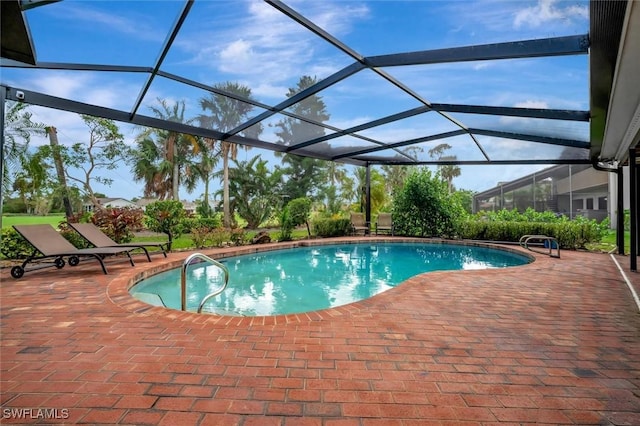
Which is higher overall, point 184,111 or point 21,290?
point 184,111

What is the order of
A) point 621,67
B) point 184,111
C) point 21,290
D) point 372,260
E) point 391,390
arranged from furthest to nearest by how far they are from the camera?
1. point 372,260
2. point 184,111
3. point 21,290
4. point 621,67
5. point 391,390

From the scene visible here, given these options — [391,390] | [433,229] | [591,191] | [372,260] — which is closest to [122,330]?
[391,390]

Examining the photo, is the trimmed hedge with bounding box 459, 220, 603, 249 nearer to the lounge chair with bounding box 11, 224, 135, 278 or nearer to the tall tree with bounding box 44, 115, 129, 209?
the lounge chair with bounding box 11, 224, 135, 278

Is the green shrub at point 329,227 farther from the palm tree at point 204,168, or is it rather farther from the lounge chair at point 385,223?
the palm tree at point 204,168

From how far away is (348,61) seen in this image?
5141 mm

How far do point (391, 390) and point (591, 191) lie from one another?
91.6ft

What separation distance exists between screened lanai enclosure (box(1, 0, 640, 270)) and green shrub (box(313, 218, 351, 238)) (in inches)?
248

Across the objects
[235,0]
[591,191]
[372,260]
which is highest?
[235,0]

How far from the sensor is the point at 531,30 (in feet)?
12.7

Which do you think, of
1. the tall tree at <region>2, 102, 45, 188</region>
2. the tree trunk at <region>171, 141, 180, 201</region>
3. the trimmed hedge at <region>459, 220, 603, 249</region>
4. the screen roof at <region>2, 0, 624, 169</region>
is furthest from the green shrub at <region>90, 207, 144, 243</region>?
the tree trunk at <region>171, 141, 180, 201</region>

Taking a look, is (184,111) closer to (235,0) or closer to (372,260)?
(235,0)

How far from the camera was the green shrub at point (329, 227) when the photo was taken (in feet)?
44.1

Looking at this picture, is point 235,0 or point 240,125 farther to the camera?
point 240,125

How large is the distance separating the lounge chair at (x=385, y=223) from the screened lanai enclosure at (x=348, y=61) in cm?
649
